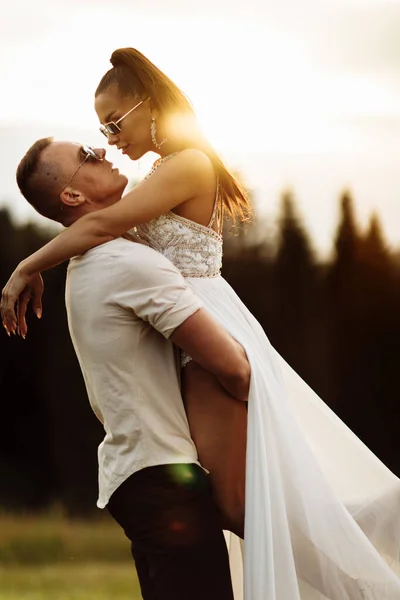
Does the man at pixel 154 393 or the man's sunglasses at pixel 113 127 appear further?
the man's sunglasses at pixel 113 127

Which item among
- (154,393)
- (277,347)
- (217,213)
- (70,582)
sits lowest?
(70,582)

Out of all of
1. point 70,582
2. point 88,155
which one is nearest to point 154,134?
point 88,155

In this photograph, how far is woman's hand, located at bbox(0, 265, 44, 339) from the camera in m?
2.69

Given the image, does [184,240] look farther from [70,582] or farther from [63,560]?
[63,560]

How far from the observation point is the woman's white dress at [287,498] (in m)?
2.56

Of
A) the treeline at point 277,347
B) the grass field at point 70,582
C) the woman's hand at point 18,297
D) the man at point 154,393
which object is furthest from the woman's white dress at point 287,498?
the treeline at point 277,347

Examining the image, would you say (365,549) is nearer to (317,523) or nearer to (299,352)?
(317,523)

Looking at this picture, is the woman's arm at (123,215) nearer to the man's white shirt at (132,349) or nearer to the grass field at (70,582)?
the man's white shirt at (132,349)

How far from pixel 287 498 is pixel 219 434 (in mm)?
256

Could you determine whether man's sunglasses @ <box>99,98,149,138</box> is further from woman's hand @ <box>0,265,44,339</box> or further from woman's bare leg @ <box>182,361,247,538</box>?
woman's bare leg @ <box>182,361,247,538</box>

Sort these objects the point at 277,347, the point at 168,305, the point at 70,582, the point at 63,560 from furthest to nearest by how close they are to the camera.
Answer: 1. the point at 277,347
2. the point at 63,560
3. the point at 70,582
4. the point at 168,305

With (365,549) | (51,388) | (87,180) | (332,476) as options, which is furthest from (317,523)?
→ (51,388)

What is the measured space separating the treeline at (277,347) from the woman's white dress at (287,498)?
819 cm

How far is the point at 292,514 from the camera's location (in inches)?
104
